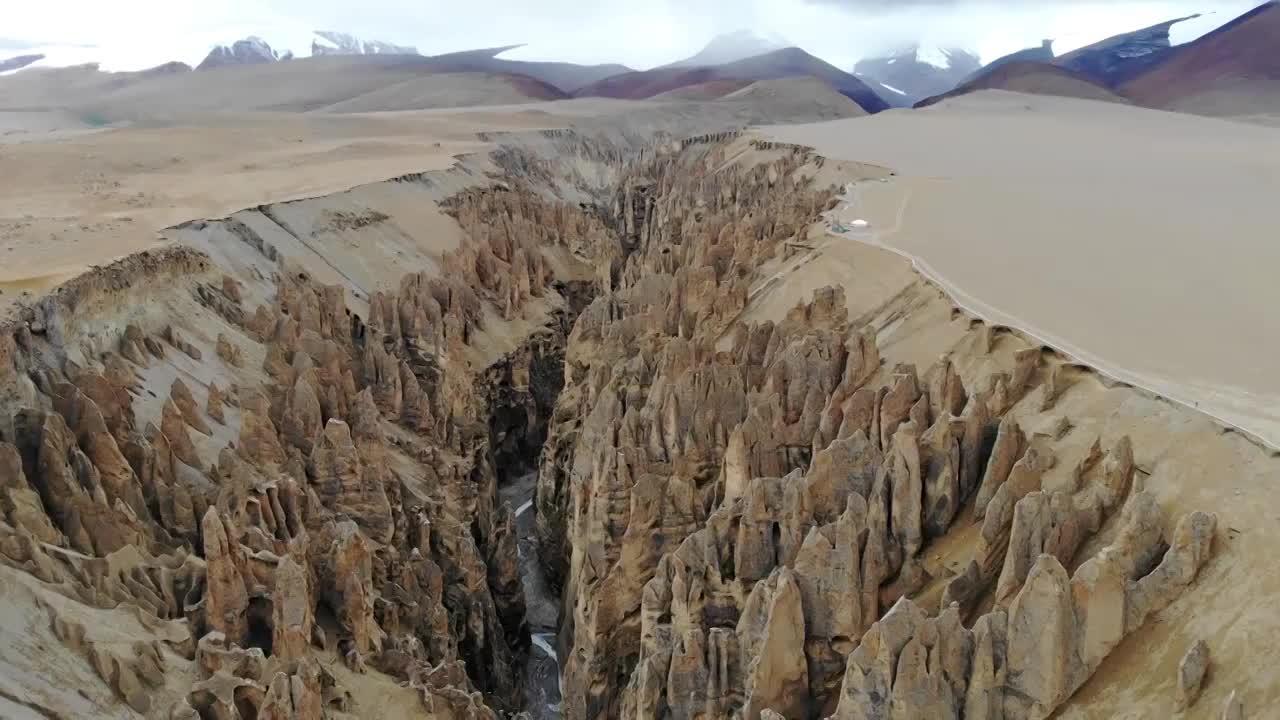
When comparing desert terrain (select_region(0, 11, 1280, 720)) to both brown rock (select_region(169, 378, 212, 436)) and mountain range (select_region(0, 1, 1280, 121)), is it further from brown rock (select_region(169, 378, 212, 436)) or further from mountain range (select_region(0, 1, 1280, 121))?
mountain range (select_region(0, 1, 1280, 121))

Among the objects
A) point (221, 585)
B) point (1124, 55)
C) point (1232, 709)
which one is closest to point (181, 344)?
point (221, 585)

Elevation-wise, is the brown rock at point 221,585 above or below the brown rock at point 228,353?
below

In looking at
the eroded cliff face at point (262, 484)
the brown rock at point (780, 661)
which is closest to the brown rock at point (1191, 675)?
the brown rock at point (780, 661)

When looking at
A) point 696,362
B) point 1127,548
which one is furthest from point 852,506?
point 696,362

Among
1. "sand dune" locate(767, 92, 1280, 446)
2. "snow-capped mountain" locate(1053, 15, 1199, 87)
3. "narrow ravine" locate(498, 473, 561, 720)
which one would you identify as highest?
"snow-capped mountain" locate(1053, 15, 1199, 87)

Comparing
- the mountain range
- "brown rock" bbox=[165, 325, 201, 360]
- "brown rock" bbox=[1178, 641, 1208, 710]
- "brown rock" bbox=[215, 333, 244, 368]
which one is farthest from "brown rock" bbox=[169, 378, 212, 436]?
the mountain range

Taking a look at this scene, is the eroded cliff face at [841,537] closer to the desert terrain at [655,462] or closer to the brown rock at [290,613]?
the desert terrain at [655,462]
